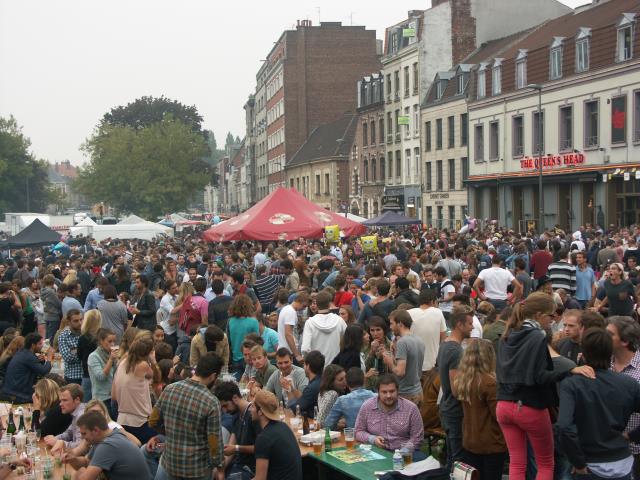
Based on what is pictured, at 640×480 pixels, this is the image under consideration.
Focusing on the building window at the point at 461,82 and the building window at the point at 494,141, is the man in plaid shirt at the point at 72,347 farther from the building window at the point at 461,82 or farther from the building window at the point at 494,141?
the building window at the point at 461,82

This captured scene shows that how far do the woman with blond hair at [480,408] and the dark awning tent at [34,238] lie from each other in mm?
27965

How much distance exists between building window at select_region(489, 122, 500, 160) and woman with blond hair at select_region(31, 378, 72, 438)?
37365 millimetres

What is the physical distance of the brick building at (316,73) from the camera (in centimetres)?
7525

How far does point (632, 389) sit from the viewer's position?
19.9ft

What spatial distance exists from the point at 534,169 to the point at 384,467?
34.2 meters

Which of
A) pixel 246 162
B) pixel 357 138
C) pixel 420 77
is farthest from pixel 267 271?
pixel 246 162

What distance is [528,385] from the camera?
21.1ft

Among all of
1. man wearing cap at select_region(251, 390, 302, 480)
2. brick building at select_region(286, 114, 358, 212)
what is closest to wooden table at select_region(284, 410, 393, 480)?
man wearing cap at select_region(251, 390, 302, 480)

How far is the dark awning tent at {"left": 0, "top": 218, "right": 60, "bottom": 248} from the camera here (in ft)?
107

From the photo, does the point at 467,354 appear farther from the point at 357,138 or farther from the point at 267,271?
the point at 357,138

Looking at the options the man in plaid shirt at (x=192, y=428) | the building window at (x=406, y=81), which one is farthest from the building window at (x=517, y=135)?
the man in plaid shirt at (x=192, y=428)

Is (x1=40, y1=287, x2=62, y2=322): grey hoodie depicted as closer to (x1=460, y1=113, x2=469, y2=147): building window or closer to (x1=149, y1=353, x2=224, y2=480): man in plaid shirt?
(x1=149, y1=353, x2=224, y2=480): man in plaid shirt

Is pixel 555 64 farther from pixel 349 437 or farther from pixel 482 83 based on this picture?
pixel 349 437

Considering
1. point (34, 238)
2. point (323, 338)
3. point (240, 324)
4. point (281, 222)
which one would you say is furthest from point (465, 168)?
point (323, 338)
